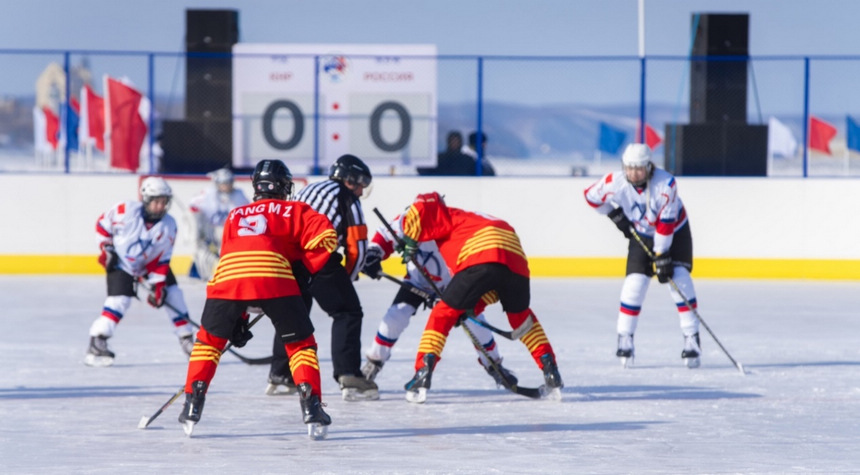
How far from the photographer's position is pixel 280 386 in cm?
553

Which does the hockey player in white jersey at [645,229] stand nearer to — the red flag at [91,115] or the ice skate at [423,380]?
the ice skate at [423,380]

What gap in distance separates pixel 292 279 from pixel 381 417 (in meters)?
0.88

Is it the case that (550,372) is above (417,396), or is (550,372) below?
above

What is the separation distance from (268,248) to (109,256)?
7.54 feet

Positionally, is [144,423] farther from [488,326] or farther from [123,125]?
[123,125]

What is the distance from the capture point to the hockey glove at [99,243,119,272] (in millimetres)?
6418

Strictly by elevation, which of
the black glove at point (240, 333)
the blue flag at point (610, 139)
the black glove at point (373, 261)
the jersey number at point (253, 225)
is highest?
the blue flag at point (610, 139)

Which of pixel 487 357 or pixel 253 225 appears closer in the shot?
pixel 253 225

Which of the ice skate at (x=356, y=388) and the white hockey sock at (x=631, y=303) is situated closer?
the ice skate at (x=356, y=388)

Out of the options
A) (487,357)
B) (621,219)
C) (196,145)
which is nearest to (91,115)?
(196,145)

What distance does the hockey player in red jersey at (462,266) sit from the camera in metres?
5.20

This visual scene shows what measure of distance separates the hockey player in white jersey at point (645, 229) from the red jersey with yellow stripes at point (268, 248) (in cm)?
245

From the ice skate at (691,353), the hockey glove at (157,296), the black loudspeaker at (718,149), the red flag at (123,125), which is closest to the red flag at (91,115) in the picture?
the red flag at (123,125)

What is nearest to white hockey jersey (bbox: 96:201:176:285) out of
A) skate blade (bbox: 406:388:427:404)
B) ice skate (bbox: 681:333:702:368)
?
skate blade (bbox: 406:388:427:404)
